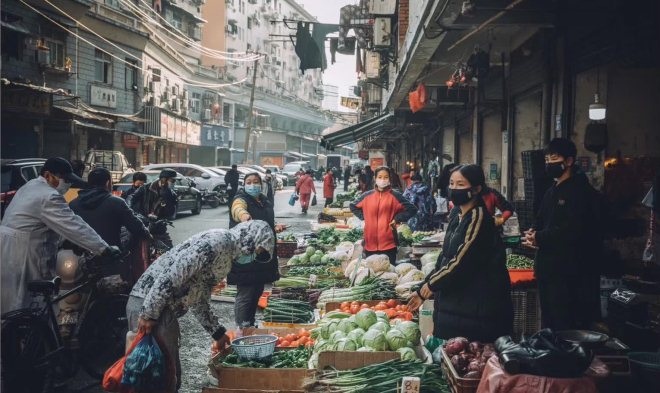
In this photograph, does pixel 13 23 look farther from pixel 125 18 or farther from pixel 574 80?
pixel 574 80

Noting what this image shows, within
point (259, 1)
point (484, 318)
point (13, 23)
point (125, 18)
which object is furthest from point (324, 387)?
point (259, 1)

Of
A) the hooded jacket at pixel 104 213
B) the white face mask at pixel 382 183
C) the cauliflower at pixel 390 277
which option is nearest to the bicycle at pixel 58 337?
the hooded jacket at pixel 104 213

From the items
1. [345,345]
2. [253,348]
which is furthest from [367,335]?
[253,348]

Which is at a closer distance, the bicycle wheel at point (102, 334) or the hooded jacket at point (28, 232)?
the hooded jacket at point (28, 232)

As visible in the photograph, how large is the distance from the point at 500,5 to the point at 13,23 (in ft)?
70.8

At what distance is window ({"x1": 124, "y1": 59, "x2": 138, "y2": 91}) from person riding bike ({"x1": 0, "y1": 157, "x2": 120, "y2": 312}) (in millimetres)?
29491

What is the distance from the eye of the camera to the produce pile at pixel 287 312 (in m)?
6.70

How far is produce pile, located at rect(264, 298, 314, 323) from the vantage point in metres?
6.70

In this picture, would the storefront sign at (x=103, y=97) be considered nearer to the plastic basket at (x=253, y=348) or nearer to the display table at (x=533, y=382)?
the plastic basket at (x=253, y=348)

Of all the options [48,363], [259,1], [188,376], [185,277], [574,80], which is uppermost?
[259,1]

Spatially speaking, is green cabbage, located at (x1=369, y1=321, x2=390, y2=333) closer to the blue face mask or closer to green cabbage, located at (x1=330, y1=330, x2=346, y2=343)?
green cabbage, located at (x1=330, y1=330, x2=346, y2=343)

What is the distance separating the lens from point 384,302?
22.0 feet

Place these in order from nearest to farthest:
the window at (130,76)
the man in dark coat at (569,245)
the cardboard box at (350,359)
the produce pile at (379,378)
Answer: the produce pile at (379,378) → the cardboard box at (350,359) → the man in dark coat at (569,245) → the window at (130,76)

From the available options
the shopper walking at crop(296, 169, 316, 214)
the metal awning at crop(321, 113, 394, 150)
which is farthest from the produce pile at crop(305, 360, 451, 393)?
the shopper walking at crop(296, 169, 316, 214)
